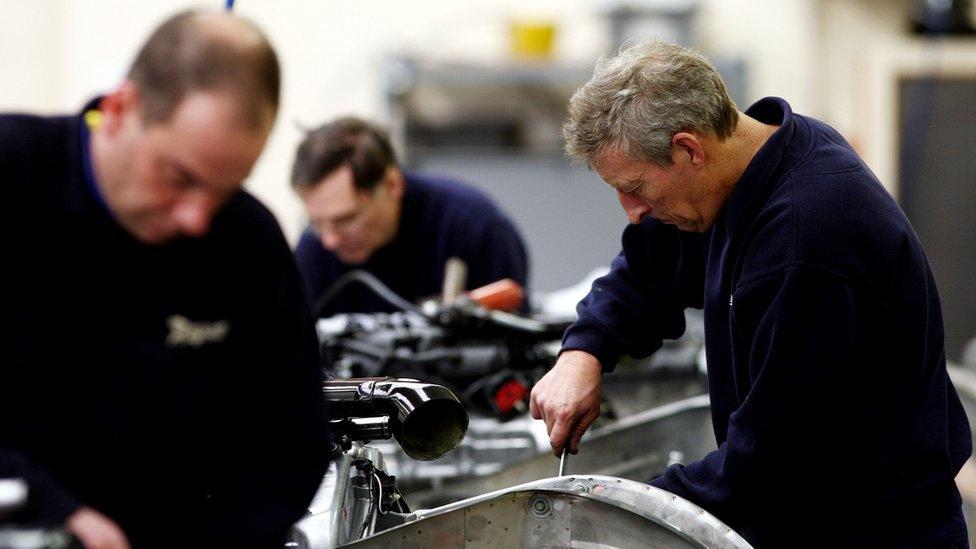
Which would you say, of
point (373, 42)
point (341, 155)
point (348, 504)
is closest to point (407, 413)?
point (348, 504)

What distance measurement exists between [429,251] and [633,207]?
1.43 m

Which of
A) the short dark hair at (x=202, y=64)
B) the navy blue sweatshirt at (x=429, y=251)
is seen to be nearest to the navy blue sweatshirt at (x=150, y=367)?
the short dark hair at (x=202, y=64)

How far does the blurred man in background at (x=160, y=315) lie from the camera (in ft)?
3.47

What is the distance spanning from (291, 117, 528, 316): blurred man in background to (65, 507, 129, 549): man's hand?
1813mm

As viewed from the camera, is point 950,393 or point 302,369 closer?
→ point 302,369

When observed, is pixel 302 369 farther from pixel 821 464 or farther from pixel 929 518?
pixel 929 518

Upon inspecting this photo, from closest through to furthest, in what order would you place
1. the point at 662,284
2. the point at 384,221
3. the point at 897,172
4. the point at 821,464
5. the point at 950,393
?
the point at 821,464
the point at 950,393
the point at 662,284
the point at 384,221
the point at 897,172

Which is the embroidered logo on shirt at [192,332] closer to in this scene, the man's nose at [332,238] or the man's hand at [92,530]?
the man's hand at [92,530]

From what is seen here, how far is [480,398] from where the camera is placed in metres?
2.24

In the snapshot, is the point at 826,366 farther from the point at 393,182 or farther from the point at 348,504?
the point at 393,182

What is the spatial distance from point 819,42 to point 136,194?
16.7ft

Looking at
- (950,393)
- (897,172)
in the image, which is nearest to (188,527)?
(950,393)

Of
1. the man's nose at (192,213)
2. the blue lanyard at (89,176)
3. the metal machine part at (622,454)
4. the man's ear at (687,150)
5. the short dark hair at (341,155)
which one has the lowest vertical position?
the metal machine part at (622,454)

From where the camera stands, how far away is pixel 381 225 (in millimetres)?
3002
